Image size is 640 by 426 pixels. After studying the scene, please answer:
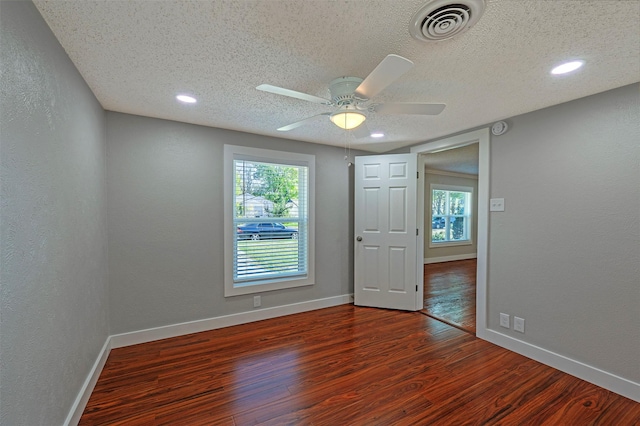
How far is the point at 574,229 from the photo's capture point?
217 centimetres

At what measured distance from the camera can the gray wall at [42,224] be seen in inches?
40.3

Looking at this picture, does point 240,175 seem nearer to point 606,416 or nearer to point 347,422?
point 347,422

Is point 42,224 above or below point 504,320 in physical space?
above

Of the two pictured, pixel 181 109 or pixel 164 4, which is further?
pixel 181 109

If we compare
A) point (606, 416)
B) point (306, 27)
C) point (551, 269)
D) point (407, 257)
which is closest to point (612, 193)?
point (551, 269)

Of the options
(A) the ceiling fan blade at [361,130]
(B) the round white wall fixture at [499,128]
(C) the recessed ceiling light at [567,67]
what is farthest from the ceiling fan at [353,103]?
(B) the round white wall fixture at [499,128]

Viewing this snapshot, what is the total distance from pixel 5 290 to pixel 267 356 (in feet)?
6.19

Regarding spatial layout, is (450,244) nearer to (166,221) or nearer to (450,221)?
(450,221)

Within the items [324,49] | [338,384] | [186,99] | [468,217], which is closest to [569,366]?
[338,384]

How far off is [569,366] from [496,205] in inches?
57.1

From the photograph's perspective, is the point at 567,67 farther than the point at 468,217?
No

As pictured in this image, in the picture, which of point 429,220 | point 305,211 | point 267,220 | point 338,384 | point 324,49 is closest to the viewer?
point 324,49

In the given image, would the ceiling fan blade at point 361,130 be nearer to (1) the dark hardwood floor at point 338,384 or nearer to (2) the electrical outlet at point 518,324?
(1) the dark hardwood floor at point 338,384

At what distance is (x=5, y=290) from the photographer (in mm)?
1003
